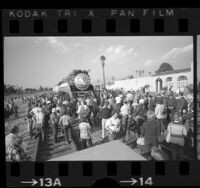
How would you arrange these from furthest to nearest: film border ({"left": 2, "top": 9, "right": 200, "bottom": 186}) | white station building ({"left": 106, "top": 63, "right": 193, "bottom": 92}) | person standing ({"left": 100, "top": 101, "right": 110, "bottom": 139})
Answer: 1. person standing ({"left": 100, "top": 101, "right": 110, "bottom": 139})
2. white station building ({"left": 106, "top": 63, "right": 193, "bottom": 92})
3. film border ({"left": 2, "top": 9, "right": 200, "bottom": 186})

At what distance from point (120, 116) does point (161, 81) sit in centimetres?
97

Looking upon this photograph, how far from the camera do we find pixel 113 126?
5238 millimetres

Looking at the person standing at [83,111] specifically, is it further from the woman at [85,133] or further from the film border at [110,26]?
the film border at [110,26]

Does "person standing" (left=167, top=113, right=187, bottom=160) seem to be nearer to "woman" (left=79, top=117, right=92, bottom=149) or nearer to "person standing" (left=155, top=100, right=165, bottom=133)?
"person standing" (left=155, top=100, right=165, bottom=133)

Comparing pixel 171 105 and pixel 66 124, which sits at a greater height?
pixel 171 105

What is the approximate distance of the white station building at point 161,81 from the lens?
16.9 feet

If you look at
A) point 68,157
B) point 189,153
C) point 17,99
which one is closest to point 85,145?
point 68,157

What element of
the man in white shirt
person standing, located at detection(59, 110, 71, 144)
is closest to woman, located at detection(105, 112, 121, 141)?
the man in white shirt

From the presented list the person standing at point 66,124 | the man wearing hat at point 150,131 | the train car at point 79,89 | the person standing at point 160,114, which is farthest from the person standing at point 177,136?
the person standing at point 66,124

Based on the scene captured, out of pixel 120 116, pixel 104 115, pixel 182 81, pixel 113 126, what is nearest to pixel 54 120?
pixel 104 115

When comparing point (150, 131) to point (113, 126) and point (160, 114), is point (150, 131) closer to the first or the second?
point (160, 114)

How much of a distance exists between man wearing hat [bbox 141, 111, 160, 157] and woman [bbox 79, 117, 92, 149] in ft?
3.16

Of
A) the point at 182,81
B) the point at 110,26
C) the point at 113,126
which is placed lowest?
the point at 113,126

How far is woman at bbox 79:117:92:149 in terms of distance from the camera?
17.1ft
